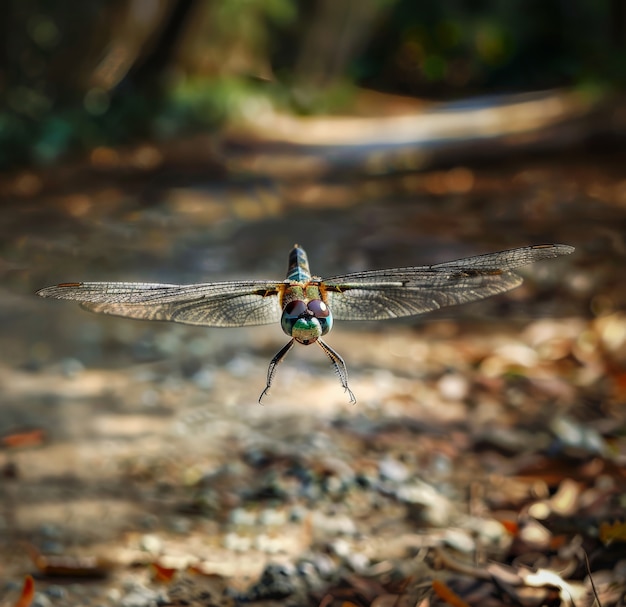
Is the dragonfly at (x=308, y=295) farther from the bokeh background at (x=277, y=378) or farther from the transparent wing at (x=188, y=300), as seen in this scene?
the bokeh background at (x=277, y=378)

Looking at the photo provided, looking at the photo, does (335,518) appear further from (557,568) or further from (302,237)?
(302,237)

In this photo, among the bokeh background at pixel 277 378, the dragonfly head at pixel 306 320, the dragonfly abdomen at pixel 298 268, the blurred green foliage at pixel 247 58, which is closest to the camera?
the dragonfly head at pixel 306 320

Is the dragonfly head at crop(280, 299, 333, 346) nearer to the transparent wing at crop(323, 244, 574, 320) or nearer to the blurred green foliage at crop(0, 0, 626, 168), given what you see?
the transparent wing at crop(323, 244, 574, 320)

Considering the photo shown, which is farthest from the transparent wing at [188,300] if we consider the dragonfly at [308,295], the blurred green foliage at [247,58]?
the blurred green foliage at [247,58]

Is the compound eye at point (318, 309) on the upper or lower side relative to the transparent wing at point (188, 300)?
Result: lower

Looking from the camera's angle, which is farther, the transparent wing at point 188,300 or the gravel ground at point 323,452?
the gravel ground at point 323,452

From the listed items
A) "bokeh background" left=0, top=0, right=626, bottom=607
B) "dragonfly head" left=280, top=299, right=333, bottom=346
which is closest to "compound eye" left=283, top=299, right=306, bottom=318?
"dragonfly head" left=280, top=299, right=333, bottom=346

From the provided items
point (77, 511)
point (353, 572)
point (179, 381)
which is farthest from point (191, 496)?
point (179, 381)
